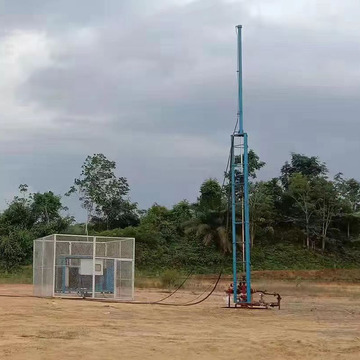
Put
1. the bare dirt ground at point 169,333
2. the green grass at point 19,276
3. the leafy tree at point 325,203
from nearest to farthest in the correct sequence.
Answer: the bare dirt ground at point 169,333
the green grass at point 19,276
the leafy tree at point 325,203

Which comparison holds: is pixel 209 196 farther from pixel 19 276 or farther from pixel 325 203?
pixel 19 276

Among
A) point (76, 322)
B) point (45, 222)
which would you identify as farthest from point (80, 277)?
point (45, 222)

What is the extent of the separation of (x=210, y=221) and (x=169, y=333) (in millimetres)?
49077

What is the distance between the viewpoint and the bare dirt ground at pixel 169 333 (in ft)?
39.7

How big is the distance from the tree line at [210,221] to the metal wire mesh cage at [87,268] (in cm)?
3146

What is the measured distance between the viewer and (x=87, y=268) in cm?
2795

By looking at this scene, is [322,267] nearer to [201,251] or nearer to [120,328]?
[201,251]

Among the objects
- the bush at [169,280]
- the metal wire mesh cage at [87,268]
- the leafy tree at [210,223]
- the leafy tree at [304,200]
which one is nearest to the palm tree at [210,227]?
the leafy tree at [210,223]

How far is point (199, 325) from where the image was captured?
1794 centimetres

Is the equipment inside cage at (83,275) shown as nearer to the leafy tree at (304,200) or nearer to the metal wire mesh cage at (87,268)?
the metal wire mesh cage at (87,268)

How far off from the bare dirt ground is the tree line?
38.6m

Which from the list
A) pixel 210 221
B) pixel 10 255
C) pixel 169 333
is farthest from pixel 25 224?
pixel 169 333

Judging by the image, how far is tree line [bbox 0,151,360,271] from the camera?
6306cm

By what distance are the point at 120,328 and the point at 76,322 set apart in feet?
5.35
